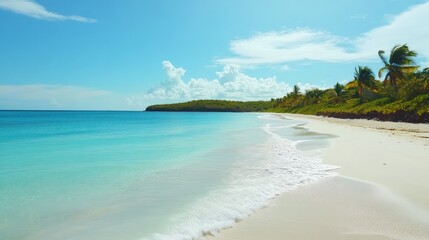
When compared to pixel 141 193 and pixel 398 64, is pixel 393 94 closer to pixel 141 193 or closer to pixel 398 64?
pixel 398 64

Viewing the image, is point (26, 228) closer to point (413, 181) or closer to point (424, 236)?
point (424, 236)

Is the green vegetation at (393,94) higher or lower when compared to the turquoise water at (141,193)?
higher

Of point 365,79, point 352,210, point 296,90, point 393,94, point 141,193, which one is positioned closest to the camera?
point 352,210

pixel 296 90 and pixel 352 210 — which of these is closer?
pixel 352 210

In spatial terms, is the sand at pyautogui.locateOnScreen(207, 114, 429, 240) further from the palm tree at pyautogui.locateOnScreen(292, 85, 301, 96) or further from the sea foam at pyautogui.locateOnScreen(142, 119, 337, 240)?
the palm tree at pyautogui.locateOnScreen(292, 85, 301, 96)

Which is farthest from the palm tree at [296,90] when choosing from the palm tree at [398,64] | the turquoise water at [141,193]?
the turquoise water at [141,193]

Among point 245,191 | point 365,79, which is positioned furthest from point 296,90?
point 245,191

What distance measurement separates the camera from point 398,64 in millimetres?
46219

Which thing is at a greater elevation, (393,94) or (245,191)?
(393,94)

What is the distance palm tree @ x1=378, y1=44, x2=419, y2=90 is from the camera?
4529cm

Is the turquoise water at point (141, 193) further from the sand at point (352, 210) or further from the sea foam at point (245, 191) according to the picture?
the sand at point (352, 210)

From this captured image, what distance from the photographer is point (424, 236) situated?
4.49 m

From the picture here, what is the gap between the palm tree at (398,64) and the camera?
149 feet

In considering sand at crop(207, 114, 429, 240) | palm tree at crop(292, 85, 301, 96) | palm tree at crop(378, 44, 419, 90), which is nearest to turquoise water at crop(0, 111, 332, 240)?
sand at crop(207, 114, 429, 240)
